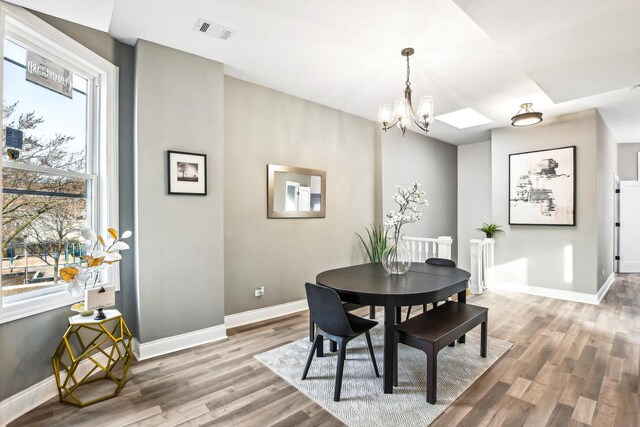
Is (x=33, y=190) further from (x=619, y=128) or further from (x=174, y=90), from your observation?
(x=619, y=128)

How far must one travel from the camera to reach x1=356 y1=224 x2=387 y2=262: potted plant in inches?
186

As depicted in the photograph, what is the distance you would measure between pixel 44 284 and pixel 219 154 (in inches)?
68.0

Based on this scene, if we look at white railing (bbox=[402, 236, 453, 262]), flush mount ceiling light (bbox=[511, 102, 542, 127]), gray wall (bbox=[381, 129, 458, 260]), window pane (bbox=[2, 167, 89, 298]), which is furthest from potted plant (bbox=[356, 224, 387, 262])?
window pane (bbox=[2, 167, 89, 298])

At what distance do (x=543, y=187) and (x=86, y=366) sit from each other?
5976 mm

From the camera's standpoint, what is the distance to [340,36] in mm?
2635

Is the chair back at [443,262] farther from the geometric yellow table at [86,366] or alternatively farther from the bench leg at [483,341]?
the geometric yellow table at [86,366]

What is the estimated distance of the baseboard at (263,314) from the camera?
11.3 ft

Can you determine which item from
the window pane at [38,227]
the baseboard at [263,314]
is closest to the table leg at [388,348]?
the baseboard at [263,314]

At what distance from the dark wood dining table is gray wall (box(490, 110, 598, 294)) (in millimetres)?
2732

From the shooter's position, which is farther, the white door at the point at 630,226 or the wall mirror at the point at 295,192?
the white door at the point at 630,226

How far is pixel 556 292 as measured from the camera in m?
4.70

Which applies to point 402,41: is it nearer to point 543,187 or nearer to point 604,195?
point 543,187

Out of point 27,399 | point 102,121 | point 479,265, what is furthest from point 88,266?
point 479,265

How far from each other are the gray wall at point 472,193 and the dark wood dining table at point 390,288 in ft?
12.3
